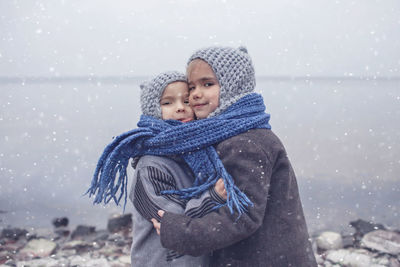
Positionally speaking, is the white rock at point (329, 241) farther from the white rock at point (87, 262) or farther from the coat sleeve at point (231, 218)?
the coat sleeve at point (231, 218)

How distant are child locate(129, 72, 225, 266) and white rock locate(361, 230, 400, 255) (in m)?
4.35

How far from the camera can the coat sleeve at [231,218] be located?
1.96m

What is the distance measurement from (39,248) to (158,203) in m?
4.56

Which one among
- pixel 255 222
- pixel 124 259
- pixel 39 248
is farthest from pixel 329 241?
pixel 255 222

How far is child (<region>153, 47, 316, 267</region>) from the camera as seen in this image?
1.98 meters

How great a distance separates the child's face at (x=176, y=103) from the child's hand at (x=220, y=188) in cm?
51

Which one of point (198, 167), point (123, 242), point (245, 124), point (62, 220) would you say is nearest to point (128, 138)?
point (198, 167)

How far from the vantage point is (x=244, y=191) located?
6.59ft

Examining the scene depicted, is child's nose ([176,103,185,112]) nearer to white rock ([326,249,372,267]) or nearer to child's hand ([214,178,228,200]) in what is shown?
child's hand ([214,178,228,200])

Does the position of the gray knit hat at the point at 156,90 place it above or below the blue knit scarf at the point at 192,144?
above

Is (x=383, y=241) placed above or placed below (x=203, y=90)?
below

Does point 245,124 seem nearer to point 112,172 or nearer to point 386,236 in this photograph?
point 112,172

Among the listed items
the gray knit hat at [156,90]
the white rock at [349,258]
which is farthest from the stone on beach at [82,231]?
the gray knit hat at [156,90]

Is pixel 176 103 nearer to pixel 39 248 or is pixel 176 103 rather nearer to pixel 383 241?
pixel 39 248
